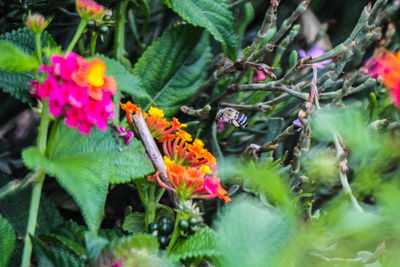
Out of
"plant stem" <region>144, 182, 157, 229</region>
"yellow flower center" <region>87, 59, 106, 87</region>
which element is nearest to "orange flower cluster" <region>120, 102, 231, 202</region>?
"plant stem" <region>144, 182, 157, 229</region>

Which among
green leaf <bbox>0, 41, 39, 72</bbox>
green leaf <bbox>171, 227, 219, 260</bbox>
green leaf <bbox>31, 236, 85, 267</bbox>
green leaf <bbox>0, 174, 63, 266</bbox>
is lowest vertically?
green leaf <bbox>0, 174, 63, 266</bbox>

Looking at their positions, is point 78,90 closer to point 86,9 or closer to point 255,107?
point 86,9

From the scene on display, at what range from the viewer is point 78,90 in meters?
0.54

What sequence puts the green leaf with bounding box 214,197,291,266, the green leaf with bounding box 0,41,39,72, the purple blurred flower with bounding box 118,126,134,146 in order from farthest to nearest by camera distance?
the purple blurred flower with bounding box 118,126,134,146 → the green leaf with bounding box 0,41,39,72 → the green leaf with bounding box 214,197,291,266

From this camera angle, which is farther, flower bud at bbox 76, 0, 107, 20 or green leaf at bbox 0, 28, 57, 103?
green leaf at bbox 0, 28, 57, 103

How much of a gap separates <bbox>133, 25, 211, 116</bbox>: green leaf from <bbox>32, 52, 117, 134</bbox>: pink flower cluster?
310 millimetres

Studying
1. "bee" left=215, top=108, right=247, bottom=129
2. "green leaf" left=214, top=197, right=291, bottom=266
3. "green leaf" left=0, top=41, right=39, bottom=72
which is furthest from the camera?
"bee" left=215, top=108, right=247, bottom=129

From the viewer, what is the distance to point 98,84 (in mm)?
551

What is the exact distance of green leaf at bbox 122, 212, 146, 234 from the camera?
69 cm

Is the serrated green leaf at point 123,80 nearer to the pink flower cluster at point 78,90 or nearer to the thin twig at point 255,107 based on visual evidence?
the pink flower cluster at point 78,90

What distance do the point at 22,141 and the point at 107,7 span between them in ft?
1.17

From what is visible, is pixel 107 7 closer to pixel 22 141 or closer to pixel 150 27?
pixel 150 27

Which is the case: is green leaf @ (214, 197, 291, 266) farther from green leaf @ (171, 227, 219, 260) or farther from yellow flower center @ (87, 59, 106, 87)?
yellow flower center @ (87, 59, 106, 87)

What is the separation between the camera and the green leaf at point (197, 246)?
57 centimetres
